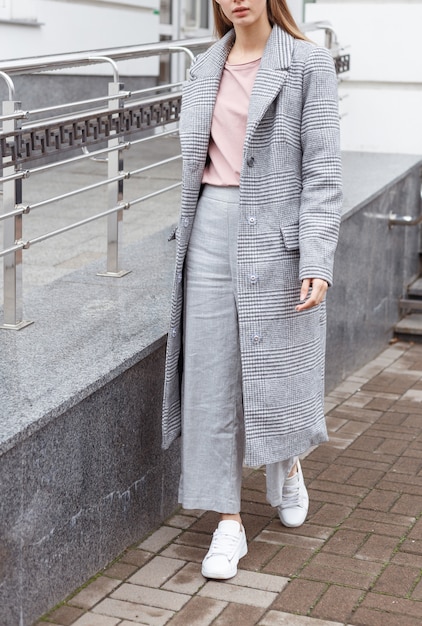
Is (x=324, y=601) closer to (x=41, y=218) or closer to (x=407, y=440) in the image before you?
(x=407, y=440)

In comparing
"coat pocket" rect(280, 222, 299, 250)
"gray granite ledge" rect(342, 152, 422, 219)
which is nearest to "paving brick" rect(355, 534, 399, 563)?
"coat pocket" rect(280, 222, 299, 250)

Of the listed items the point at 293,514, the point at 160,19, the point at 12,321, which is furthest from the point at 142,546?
the point at 160,19

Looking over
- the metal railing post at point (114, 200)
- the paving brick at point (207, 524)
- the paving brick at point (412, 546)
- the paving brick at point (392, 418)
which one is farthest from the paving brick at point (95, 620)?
the paving brick at point (392, 418)

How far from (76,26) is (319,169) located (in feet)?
20.9

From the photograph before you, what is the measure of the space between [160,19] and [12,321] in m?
8.35

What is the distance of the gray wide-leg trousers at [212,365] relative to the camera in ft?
12.4

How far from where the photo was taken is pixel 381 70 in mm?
8391

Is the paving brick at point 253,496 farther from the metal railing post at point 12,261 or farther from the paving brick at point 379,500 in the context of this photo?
the metal railing post at point 12,261

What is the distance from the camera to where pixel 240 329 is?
371 centimetres

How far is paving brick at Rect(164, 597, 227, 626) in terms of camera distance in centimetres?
353

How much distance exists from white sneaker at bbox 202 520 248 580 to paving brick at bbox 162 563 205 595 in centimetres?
4

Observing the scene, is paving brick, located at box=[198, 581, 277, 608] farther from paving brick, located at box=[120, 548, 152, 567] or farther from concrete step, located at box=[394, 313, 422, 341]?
concrete step, located at box=[394, 313, 422, 341]

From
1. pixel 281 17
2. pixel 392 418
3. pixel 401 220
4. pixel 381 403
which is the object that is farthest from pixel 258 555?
pixel 401 220

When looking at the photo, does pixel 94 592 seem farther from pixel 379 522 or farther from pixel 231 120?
pixel 231 120
